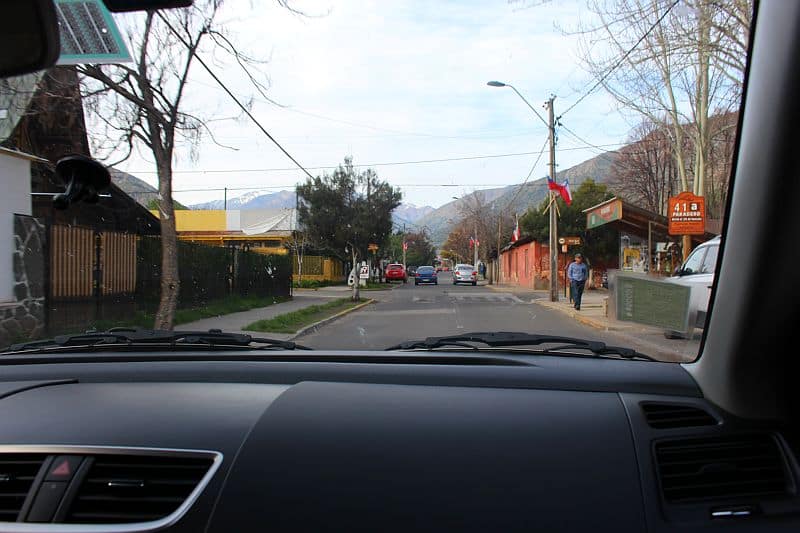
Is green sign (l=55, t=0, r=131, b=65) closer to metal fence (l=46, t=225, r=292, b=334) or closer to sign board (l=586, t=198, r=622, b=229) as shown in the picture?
metal fence (l=46, t=225, r=292, b=334)

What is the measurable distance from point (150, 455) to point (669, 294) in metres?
2.20

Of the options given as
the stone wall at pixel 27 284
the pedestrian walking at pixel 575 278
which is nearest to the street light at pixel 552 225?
the pedestrian walking at pixel 575 278

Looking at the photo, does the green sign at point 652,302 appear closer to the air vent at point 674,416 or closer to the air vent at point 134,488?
the air vent at point 674,416

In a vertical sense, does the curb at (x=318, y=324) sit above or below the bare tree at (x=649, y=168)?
below

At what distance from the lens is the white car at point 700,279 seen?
2.56 meters

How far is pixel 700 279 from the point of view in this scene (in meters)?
2.68

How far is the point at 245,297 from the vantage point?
8.33 m

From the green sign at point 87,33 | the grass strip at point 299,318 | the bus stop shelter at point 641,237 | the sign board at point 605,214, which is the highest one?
the green sign at point 87,33

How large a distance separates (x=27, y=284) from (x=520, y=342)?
8.17 meters

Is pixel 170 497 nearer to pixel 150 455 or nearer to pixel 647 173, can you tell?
pixel 150 455

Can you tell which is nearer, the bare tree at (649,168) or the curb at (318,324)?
the bare tree at (649,168)

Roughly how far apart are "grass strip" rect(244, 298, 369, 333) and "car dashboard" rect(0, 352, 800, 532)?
4269 millimetres

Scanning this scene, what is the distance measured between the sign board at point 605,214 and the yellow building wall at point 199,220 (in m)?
3.54

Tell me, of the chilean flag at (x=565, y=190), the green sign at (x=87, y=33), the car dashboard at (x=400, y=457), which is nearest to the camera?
the car dashboard at (x=400, y=457)
